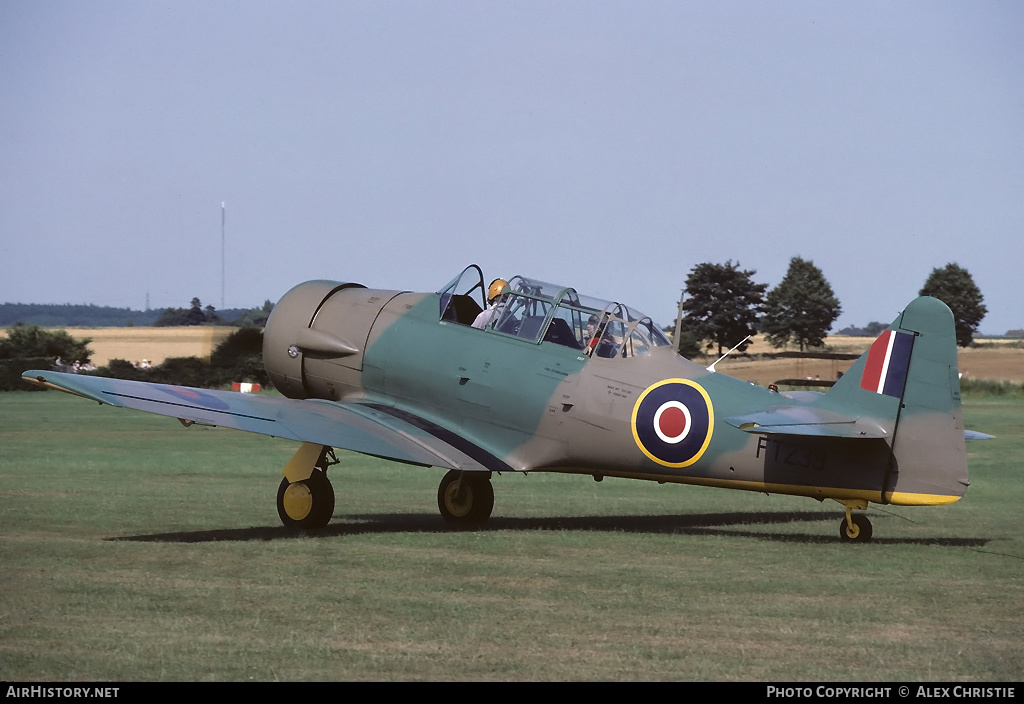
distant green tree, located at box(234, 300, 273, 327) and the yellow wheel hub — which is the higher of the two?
distant green tree, located at box(234, 300, 273, 327)

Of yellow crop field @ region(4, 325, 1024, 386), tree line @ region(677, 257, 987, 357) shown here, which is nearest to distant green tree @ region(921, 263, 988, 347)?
tree line @ region(677, 257, 987, 357)

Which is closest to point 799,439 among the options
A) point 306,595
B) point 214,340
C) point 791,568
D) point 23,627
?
point 791,568

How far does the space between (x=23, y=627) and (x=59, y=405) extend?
34.0m

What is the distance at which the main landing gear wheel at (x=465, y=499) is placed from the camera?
12914 millimetres

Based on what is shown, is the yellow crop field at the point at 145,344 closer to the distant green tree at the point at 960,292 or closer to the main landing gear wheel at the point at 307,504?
the main landing gear wheel at the point at 307,504

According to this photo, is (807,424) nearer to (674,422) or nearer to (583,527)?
(674,422)

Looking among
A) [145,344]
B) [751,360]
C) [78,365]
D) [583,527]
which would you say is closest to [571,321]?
[583,527]

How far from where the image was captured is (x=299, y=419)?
462 inches

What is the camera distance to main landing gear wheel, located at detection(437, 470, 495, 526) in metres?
12.9

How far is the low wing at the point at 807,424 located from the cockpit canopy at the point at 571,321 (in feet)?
4.37

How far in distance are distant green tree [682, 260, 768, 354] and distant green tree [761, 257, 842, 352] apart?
24.2 feet

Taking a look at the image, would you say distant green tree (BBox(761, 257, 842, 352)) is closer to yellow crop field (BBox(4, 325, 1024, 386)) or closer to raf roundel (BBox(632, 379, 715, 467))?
yellow crop field (BBox(4, 325, 1024, 386))
